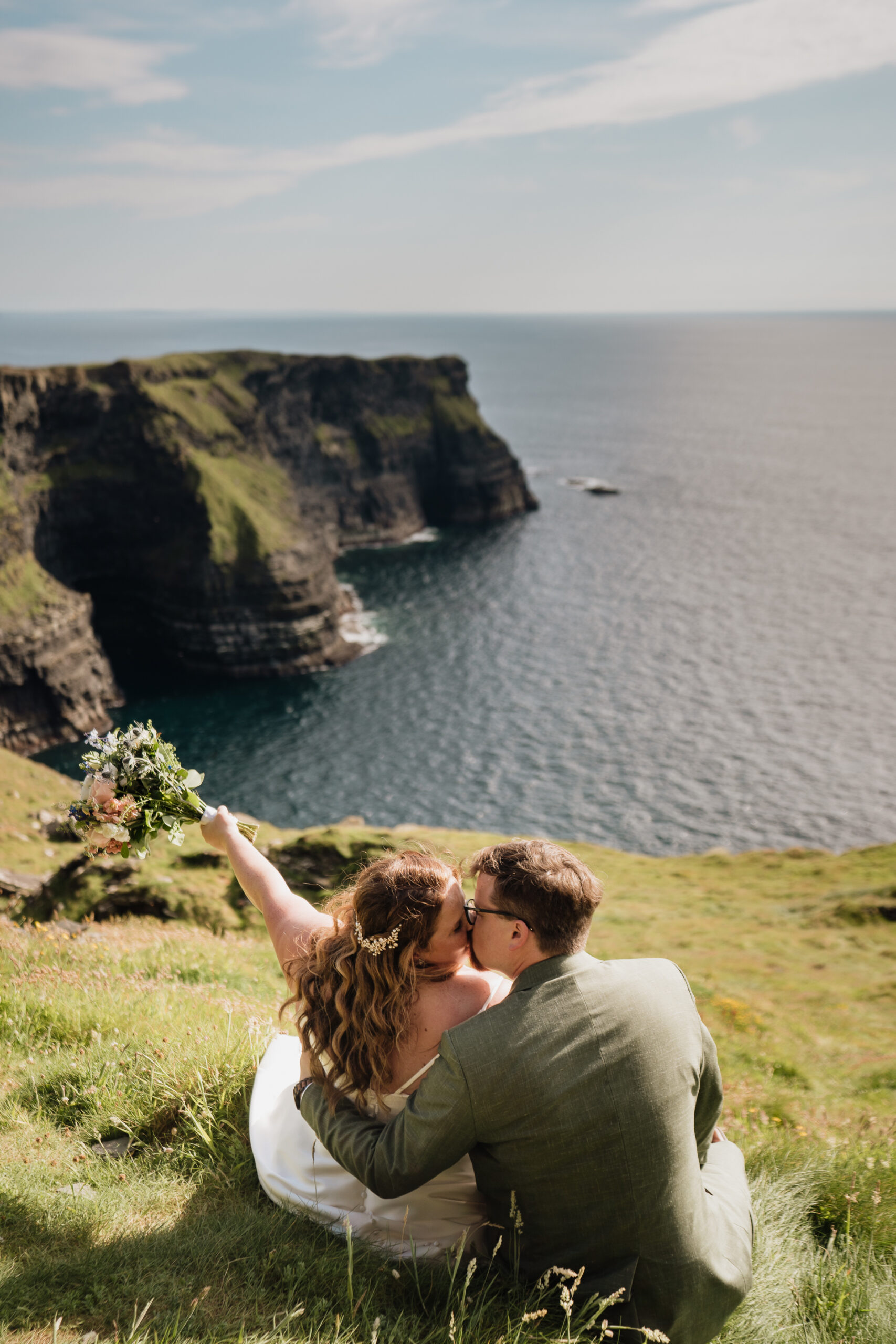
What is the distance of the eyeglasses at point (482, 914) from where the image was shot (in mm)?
4453

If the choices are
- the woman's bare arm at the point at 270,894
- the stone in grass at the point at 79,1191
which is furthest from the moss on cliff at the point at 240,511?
the stone in grass at the point at 79,1191

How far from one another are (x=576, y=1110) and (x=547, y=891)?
111 centimetres

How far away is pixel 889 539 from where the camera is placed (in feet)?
336

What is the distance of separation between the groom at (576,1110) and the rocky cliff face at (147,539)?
197 ft

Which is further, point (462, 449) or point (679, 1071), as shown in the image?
point (462, 449)

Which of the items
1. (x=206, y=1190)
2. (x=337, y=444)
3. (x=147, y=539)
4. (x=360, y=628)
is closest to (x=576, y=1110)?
(x=206, y=1190)

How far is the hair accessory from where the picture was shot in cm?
461

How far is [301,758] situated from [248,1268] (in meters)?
52.2

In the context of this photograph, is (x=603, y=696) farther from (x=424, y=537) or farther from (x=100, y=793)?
(x=100, y=793)

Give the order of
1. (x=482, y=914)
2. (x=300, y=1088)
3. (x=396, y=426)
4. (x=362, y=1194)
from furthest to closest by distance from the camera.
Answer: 1. (x=396, y=426)
2. (x=300, y=1088)
3. (x=362, y=1194)
4. (x=482, y=914)

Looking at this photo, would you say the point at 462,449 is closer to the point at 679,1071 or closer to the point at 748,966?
the point at 748,966

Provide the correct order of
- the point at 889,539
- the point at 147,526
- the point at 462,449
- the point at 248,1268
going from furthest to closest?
1. the point at 462,449
2. the point at 889,539
3. the point at 147,526
4. the point at 248,1268

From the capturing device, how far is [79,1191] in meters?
5.41

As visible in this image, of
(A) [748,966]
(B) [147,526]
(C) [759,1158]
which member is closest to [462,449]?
(B) [147,526]
